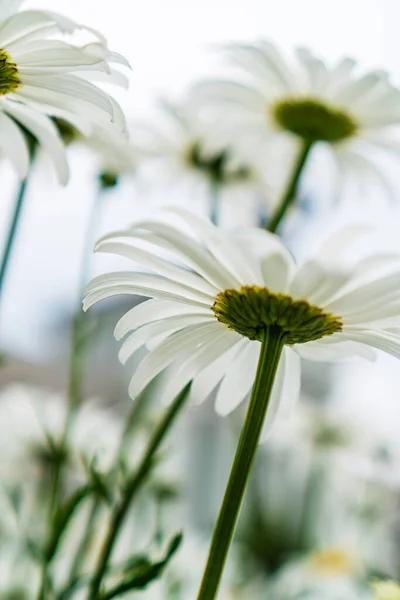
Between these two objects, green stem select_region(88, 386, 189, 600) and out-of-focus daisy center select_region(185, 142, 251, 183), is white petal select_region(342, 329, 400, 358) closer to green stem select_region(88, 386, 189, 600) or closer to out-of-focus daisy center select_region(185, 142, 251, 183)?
green stem select_region(88, 386, 189, 600)

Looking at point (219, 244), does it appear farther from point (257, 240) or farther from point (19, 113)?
point (19, 113)

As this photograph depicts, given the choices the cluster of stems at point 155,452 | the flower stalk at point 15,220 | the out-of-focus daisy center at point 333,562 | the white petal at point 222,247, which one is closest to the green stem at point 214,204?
the cluster of stems at point 155,452

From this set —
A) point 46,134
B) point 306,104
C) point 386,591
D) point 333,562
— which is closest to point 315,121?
point 306,104

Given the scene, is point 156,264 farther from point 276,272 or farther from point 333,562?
point 333,562

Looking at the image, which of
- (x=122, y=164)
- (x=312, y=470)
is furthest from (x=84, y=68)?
(x=312, y=470)

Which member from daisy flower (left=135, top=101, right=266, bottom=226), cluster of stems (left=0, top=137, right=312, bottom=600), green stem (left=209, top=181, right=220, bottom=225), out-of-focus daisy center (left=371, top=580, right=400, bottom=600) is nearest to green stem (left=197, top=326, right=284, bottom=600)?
cluster of stems (left=0, top=137, right=312, bottom=600)

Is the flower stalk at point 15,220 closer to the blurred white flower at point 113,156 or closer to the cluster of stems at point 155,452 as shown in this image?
the cluster of stems at point 155,452
